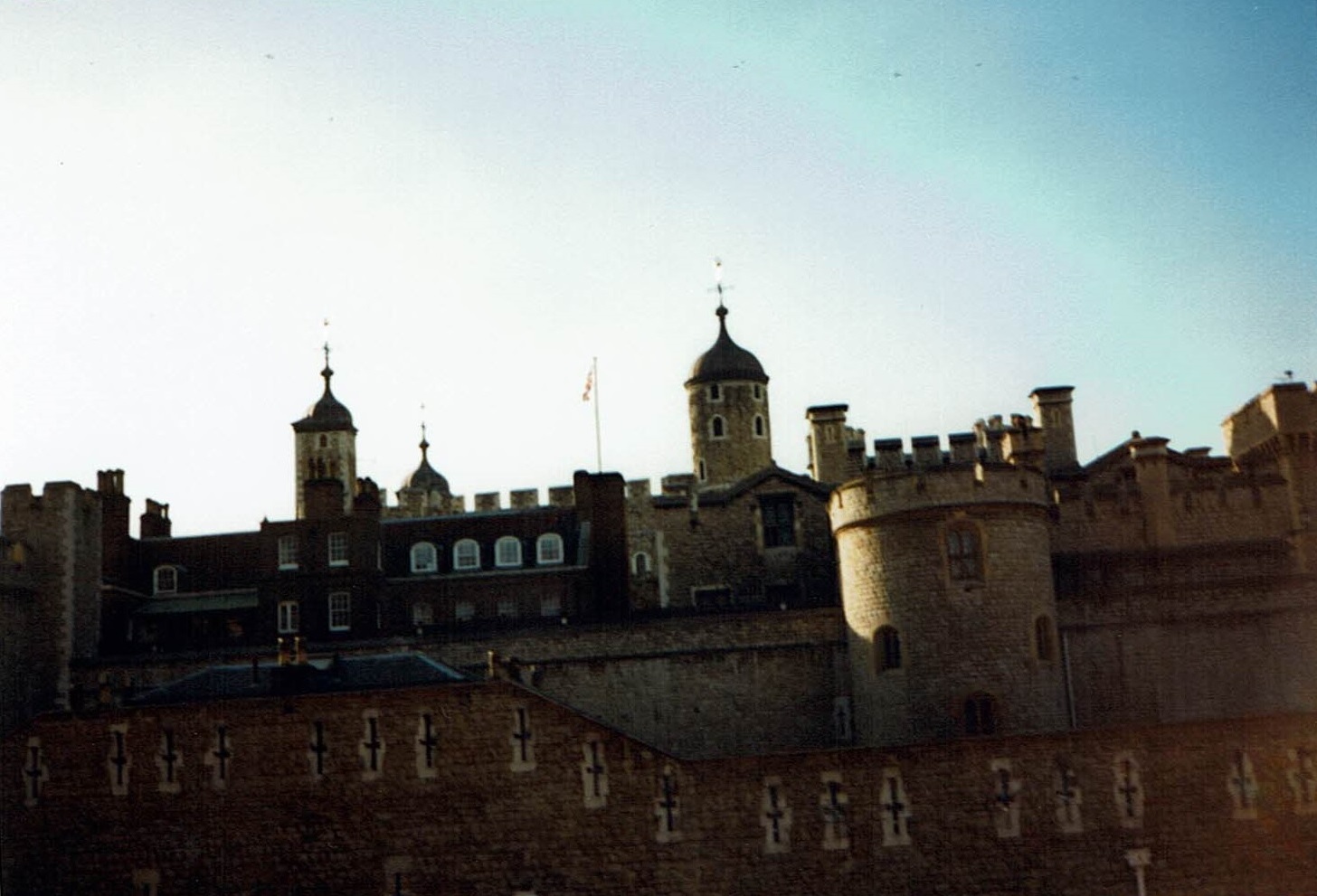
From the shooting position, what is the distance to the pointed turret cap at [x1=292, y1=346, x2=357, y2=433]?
80.9 meters

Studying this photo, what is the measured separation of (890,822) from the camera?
3669 centimetres

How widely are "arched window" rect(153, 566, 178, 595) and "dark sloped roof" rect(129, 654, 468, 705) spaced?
20677 mm

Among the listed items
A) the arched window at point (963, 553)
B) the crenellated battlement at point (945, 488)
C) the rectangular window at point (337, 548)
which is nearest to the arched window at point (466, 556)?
the rectangular window at point (337, 548)

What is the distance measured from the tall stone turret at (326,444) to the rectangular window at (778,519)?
28.2 m

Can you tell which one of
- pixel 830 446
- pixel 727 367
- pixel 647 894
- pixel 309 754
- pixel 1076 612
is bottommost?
pixel 647 894

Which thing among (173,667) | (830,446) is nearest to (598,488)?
(830,446)

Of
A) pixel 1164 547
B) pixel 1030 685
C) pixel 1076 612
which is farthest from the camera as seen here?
pixel 1164 547

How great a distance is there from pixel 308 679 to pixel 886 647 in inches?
573

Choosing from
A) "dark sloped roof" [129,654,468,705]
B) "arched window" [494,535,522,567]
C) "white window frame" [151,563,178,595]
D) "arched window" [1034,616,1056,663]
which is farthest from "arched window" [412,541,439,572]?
"arched window" [1034,616,1056,663]

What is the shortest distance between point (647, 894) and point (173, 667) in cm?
1992

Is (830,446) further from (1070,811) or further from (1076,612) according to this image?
(1070,811)

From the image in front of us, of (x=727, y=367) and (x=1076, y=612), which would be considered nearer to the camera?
(x=1076, y=612)

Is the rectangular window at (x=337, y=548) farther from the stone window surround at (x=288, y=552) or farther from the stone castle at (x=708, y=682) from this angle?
Answer: the stone window surround at (x=288, y=552)

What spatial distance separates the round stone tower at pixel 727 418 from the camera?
68438 millimetres
